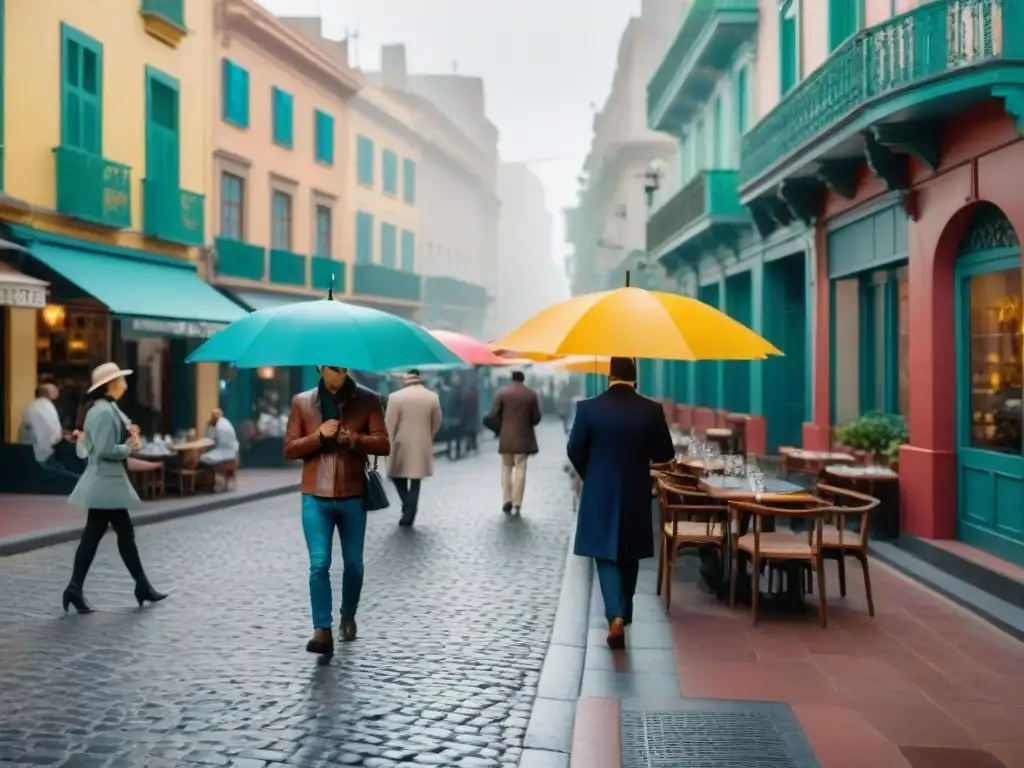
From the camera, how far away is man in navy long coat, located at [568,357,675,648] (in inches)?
269

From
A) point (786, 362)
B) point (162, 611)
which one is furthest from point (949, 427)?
point (786, 362)

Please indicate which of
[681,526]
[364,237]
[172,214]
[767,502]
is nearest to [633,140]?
[364,237]

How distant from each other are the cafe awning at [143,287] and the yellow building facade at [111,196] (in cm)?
3

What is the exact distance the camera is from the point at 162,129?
19.9 m

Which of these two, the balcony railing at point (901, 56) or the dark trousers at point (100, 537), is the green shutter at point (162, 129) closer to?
the balcony railing at point (901, 56)

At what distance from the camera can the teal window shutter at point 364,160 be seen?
33844mm

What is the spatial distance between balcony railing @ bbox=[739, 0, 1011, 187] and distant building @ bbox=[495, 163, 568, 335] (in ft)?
239

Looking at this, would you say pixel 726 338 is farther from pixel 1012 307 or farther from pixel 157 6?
pixel 157 6

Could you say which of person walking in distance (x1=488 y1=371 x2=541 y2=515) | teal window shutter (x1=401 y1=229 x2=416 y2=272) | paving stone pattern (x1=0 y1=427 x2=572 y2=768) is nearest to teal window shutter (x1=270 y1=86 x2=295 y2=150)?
teal window shutter (x1=401 y1=229 x2=416 y2=272)

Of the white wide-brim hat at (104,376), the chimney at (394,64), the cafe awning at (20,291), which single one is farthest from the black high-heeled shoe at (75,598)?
the chimney at (394,64)

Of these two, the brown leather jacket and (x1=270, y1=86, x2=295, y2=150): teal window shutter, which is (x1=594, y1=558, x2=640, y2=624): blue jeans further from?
(x1=270, y1=86, x2=295, y2=150): teal window shutter

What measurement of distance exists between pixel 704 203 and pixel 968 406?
431 inches

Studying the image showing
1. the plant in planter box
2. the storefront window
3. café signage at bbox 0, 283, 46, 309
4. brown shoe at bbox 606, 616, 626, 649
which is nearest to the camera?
brown shoe at bbox 606, 616, 626, 649

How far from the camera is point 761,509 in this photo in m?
7.46
